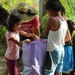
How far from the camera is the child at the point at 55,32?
4.36m

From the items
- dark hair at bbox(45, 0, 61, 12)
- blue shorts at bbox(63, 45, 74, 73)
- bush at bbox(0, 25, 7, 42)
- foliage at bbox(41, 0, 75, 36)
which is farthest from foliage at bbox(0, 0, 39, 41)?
dark hair at bbox(45, 0, 61, 12)

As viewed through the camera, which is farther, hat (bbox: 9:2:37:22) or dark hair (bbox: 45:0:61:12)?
hat (bbox: 9:2:37:22)

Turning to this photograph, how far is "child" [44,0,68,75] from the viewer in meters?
4.36

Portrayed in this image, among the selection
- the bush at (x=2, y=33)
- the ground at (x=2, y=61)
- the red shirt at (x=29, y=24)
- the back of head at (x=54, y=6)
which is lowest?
the ground at (x=2, y=61)

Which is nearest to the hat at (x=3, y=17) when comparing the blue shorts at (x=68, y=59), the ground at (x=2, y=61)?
the blue shorts at (x=68, y=59)

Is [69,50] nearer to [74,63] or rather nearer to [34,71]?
[74,63]

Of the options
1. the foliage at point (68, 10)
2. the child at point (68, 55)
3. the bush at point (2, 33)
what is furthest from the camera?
the bush at point (2, 33)

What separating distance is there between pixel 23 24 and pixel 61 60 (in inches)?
46.4

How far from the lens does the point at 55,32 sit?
435 centimetres

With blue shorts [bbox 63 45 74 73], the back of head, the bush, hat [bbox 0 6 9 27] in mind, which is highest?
the back of head

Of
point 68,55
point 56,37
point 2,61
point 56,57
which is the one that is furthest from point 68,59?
point 2,61

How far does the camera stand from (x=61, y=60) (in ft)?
15.1

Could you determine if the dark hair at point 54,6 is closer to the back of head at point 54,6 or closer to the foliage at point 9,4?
the back of head at point 54,6

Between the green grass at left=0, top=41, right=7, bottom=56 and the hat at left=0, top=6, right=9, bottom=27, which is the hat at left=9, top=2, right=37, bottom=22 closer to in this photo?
the hat at left=0, top=6, right=9, bottom=27
